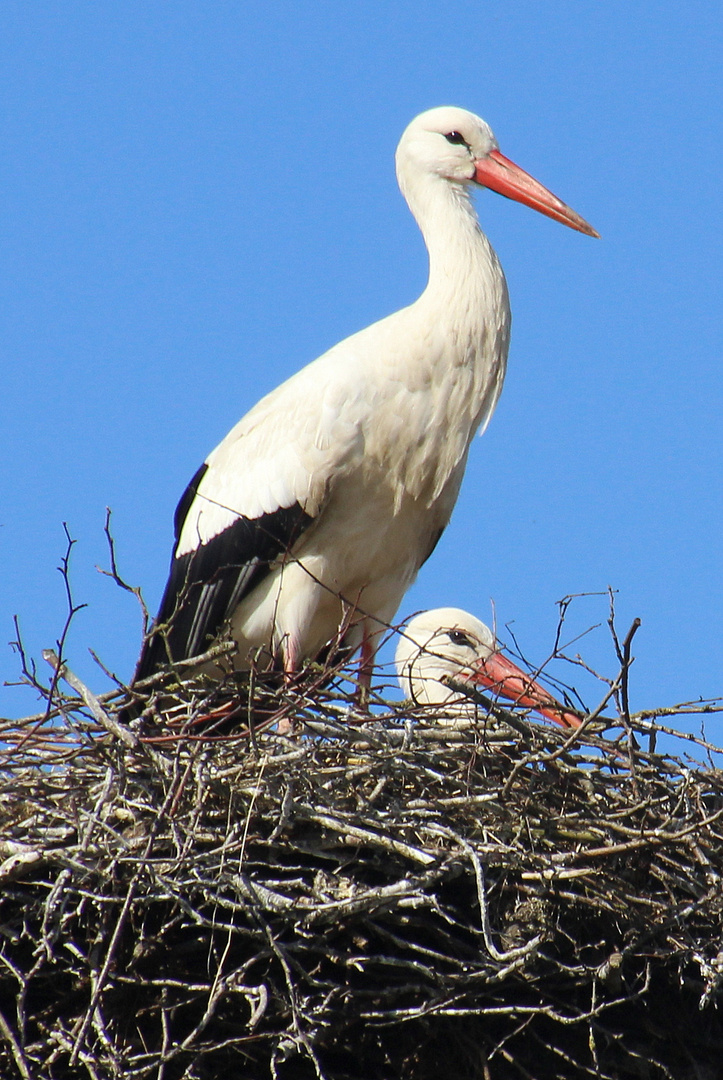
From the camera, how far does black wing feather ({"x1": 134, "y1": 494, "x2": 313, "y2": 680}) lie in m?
4.99

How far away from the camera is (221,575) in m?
5.16

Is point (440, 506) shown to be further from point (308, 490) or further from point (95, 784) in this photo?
point (95, 784)

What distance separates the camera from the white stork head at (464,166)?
5484mm

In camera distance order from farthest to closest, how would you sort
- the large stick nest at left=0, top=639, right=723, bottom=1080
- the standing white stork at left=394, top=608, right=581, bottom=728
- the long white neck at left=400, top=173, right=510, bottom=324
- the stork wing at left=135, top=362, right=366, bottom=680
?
1. the standing white stork at left=394, top=608, right=581, bottom=728
2. the long white neck at left=400, top=173, right=510, bottom=324
3. the stork wing at left=135, top=362, right=366, bottom=680
4. the large stick nest at left=0, top=639, right=723, bottom=1080

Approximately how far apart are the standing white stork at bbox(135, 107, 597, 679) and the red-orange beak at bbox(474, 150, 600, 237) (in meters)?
0.22

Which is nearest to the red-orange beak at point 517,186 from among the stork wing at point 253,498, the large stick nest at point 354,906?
the stork wing at point 253,498

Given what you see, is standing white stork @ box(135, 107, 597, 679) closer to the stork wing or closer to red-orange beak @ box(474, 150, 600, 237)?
the stork wing

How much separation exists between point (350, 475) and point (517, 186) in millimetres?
1309

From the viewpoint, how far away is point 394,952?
3.87 metres

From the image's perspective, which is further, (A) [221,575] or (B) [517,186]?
(B) [517,186]

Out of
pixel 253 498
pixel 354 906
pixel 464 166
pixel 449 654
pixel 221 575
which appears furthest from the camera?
pixel 449 654

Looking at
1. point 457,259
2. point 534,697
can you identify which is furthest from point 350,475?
point 534,697

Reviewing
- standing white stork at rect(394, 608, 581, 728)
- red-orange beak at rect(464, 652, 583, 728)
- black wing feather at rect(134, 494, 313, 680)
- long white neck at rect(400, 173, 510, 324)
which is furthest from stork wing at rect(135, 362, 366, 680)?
red-orange beak at rect(464, 652, 583, 728)

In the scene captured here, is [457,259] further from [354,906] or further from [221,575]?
[354,906]
